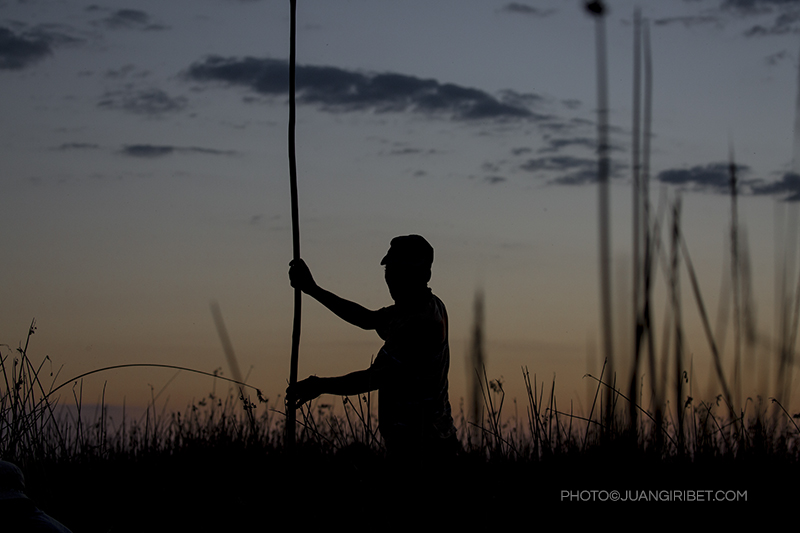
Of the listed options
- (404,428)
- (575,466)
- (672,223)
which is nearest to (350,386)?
(404,428)

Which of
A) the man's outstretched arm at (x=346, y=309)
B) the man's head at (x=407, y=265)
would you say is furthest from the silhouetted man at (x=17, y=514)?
the man's outstretched arm at (x=346, y=309)

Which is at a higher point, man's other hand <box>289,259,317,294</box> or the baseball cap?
the baseball cap

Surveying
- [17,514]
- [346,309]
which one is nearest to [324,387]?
[346,309]

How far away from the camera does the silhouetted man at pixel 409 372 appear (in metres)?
3.33

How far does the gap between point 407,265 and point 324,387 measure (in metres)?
0.65

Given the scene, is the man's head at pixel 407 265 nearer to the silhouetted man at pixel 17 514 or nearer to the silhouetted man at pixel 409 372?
the silhouetted man at pixel 409 372

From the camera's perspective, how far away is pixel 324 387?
3.43 metres

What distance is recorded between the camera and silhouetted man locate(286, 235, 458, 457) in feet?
10.9

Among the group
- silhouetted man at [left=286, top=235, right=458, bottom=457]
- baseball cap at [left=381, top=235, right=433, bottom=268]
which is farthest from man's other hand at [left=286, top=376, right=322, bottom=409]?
baseball cap at [left=381, top=235, right=433, bottom=268]

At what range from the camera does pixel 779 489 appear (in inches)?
148

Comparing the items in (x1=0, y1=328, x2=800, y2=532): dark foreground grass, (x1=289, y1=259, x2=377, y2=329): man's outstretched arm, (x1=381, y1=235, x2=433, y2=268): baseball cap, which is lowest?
(x1=0, y1=328, x2=800, y2=532): dark foreground grass

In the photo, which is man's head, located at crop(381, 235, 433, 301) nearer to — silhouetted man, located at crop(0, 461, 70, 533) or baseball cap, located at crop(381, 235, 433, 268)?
baseball cap, located at crop(381, 235, 433, 268)

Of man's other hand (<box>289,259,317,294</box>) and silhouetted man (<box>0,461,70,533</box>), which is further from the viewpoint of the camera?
man's other hand (<box>289,259,317,294</box>)

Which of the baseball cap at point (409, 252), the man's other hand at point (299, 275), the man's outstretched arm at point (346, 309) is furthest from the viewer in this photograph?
the man's outstretched arm at point (346, 309)
